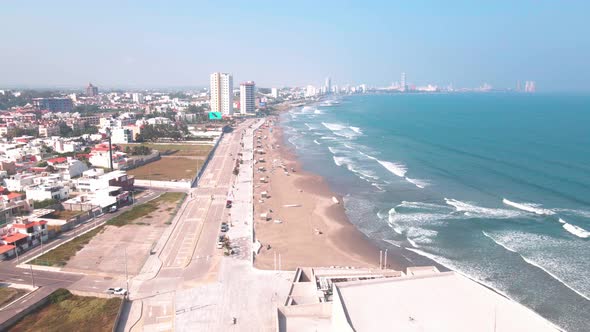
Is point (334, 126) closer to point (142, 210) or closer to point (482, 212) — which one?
point (482, 212)

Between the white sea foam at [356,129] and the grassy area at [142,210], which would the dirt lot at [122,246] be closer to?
the grassy area at [142,210]

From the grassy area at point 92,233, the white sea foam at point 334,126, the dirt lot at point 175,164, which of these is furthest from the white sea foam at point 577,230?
the white sea foam at point 334,126

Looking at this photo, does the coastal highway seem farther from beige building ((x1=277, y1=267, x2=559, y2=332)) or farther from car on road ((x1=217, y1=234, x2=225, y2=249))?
beige building ((x1=277, y1=267, x2=559, y2=332))

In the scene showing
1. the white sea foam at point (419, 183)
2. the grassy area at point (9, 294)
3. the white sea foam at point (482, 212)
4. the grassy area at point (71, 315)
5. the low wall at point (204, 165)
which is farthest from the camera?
the low wall at point (204, 165)

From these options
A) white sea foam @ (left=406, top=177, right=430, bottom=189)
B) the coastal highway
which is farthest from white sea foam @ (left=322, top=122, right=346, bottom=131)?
the coastal highway

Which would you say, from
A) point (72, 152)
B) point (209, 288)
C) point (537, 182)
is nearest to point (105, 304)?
point (209, 288)

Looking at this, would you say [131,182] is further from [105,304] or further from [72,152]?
[72,152]
